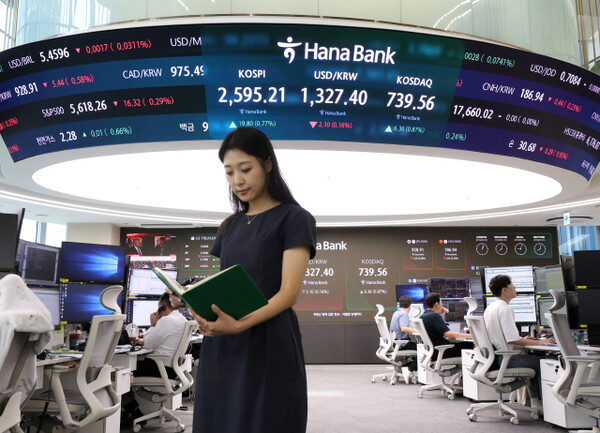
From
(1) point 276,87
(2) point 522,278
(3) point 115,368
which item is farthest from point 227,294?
(2) point 522,278

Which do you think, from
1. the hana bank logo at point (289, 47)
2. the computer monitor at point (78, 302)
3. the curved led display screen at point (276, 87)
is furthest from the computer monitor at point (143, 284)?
the hana bank logo at point (289, 47)

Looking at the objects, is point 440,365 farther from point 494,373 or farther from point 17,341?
point 17,341

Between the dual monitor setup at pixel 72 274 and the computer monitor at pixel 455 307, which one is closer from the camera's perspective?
the dual monitor setup at pixel 72 274

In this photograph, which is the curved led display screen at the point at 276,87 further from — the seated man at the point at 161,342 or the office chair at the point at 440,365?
the office chair at the point at 440,365

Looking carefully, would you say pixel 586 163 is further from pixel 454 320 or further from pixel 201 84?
pixel 201 84

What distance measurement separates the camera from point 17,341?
95.9 inches

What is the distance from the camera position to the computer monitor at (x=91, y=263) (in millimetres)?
4887

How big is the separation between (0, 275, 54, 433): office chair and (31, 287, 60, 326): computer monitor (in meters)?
2.03

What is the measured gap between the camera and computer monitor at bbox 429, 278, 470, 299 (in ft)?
30.3

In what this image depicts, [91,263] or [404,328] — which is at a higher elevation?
[91,263]

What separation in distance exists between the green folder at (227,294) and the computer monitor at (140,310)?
521cm

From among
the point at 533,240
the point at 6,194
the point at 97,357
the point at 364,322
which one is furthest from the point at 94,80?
the point at 533,240

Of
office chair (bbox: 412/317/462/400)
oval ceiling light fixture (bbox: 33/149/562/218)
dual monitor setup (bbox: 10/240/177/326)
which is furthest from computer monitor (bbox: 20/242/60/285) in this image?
office chair (bbox: 412/317/462/400)

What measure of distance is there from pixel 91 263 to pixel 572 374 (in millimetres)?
4133
